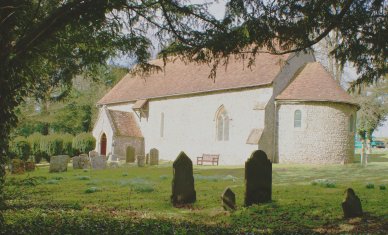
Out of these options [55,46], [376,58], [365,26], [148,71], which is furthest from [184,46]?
[376,58]

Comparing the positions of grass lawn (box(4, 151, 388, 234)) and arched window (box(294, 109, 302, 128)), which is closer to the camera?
grass lawn (box(4, 151, 388, 234))

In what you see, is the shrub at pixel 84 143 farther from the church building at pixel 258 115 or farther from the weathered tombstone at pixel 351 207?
the weathered tombstone at pixel 351 207

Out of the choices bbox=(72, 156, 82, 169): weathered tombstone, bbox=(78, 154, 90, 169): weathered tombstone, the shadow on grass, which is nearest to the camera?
bbox=(72, 156, 82, 169): weathered tombstone

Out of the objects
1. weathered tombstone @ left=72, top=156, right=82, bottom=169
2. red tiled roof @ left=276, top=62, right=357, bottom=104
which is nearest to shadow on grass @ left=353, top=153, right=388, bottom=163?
red tiled roof @ left=276, top=62, right=357, bottom=104

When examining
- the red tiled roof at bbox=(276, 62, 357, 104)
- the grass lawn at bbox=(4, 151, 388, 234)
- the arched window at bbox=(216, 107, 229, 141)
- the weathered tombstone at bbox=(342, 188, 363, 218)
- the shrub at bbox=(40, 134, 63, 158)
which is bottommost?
the grass lawn at bbox=(4, 151, 388, 234)

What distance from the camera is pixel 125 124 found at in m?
31.0

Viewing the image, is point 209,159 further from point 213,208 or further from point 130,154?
point 213,208

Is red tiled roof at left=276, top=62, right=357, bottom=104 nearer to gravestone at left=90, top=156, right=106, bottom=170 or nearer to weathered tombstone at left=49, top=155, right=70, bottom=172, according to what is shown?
gravestone at left=90, top=156, right=106, bottom=170

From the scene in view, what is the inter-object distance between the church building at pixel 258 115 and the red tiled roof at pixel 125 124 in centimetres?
20

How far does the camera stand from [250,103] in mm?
24719

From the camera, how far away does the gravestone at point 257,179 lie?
8.62 m

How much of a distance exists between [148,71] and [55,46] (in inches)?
73.8

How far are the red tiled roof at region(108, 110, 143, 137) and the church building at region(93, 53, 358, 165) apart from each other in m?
0.20

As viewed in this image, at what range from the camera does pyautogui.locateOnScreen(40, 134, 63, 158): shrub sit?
30.6 metres
